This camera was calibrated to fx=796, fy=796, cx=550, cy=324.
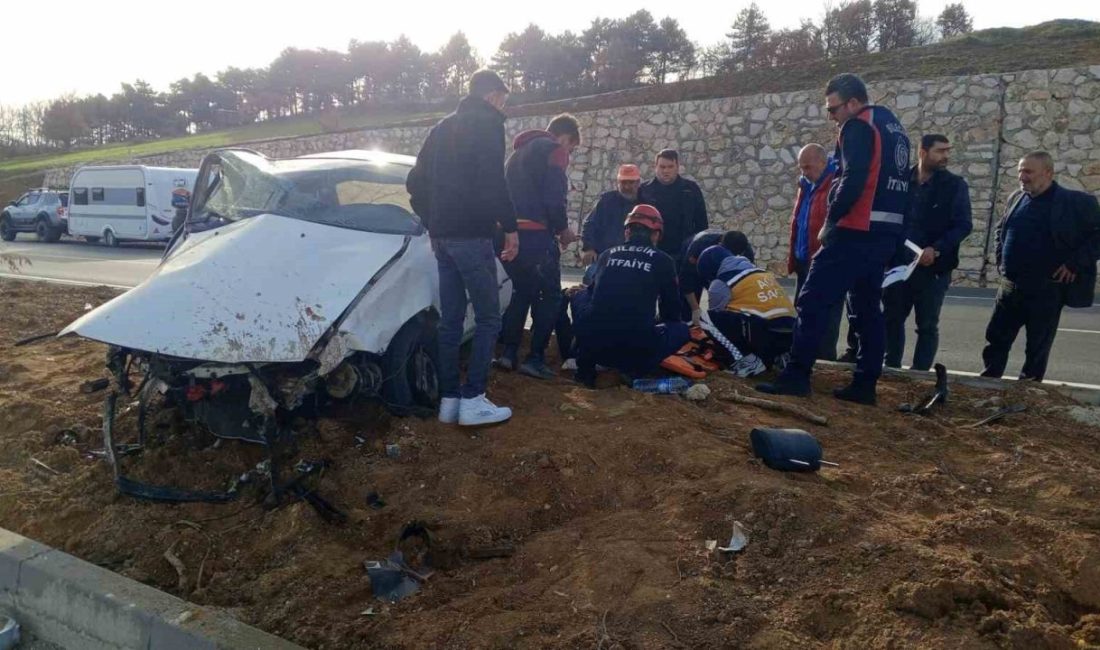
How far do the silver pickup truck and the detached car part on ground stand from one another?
24.9m

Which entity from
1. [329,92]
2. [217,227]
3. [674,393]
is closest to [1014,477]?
[674,393]

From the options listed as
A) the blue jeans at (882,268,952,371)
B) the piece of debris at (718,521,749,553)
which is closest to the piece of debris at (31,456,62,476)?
the piece of debris at (718,521,749,553)

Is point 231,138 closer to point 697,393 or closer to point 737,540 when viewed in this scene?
point 697,393

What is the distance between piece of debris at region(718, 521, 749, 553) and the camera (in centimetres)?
305

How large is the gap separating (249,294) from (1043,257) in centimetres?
522

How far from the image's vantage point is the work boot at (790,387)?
5070 mm

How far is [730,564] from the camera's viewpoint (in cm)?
297

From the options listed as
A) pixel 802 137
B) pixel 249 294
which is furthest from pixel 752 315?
pixel 802 137

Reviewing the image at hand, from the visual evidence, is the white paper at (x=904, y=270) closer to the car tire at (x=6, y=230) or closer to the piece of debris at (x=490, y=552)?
the piece of debris at (x=490, y=552)

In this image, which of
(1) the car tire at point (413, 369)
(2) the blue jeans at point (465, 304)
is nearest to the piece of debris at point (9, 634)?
(1) the car tire at point (413, 369)

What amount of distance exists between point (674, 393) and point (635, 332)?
470mm

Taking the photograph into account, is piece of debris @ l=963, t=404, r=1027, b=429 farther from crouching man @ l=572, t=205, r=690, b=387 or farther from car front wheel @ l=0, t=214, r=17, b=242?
car front wheel @ l=0, t=214, r=17, b=242

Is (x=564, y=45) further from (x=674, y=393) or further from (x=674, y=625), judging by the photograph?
(x=674, y=625)

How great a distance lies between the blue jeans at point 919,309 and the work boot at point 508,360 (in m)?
2.99
